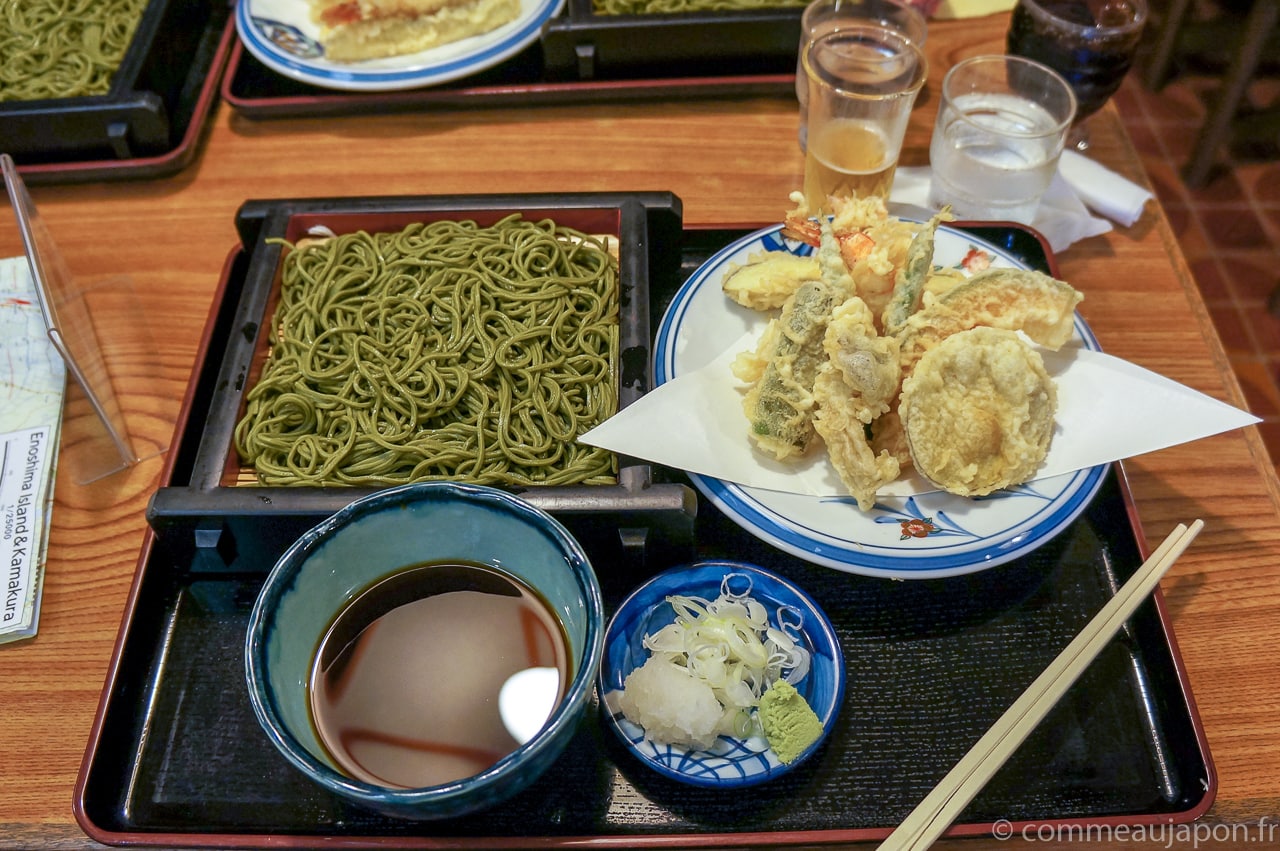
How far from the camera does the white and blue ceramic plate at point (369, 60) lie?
2.44 m

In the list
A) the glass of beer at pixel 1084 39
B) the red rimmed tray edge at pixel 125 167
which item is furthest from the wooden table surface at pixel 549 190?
the glass of beer at pixel 1084 39

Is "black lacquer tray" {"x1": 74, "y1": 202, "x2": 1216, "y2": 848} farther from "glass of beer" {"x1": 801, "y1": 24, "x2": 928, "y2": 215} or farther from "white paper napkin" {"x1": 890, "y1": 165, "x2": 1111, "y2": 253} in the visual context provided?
"glass of beer" {"x1": 801, "y1": 24, "x2": 928, "y2": 215}

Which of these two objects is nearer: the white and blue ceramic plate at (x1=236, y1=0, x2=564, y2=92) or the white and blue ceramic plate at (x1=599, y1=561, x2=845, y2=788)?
the white and blue ceramic plate at (x1=599, y1=561, x2=845, y2=788)

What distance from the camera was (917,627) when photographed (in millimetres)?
1521

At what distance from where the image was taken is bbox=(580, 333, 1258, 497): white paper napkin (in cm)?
154

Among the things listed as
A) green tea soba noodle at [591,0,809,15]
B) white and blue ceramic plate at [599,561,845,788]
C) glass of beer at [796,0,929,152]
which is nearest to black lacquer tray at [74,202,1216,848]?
white and blue ceramic plate at [599,561,845,788]

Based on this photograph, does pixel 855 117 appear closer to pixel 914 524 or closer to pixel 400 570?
pixel 914 524

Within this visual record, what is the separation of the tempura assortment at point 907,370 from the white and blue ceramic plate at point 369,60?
1292 millimetres

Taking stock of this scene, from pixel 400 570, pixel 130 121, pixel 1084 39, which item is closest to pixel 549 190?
pixel 130 121

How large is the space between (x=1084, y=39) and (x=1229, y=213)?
236 cm

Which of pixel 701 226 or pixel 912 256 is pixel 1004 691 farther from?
pixel 701 226

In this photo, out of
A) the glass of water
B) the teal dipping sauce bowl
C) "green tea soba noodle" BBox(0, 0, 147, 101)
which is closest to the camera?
the teal dipping sauce bowl

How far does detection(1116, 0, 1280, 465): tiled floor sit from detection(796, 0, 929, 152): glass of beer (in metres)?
2.21

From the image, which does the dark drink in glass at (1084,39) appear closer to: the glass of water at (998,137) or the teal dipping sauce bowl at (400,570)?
the glass of water at (998,137)
